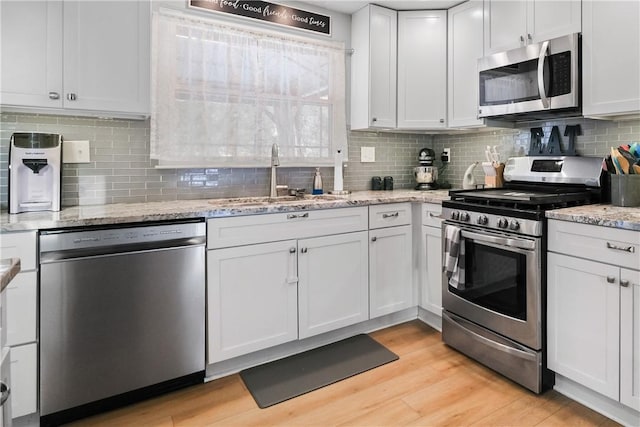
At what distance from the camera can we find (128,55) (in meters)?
2.16

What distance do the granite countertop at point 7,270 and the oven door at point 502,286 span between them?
2111 millimetres

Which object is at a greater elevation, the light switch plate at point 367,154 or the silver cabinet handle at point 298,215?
the light switch plate at point 367,154

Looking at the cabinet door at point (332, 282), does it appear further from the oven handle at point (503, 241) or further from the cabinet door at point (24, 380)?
the cabinet door at point (24, 380)

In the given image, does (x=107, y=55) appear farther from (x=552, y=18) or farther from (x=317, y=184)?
(x=552, y=18)

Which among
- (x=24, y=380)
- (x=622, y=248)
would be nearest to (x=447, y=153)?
(x=622, y=248)

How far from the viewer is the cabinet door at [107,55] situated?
2029 mm

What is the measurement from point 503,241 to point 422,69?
5.46 feet

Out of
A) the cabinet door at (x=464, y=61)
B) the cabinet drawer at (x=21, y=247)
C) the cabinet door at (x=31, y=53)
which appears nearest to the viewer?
the cabinet drawer at (x=21, y=247)

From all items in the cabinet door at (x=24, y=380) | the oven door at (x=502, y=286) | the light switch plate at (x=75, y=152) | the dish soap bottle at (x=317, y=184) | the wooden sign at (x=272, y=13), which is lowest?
the cabinet door at (x=24, y=380)

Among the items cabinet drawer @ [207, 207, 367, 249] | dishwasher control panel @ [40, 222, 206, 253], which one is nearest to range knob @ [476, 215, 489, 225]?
cabinet drawer @ [207, 207, 367, 249]

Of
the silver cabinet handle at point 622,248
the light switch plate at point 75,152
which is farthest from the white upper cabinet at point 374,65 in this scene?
the light switch plate at point 75,152

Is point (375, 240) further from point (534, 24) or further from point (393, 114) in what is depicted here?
point (534, 24)

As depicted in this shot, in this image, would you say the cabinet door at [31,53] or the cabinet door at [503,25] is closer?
the cabinet door at [31,53]

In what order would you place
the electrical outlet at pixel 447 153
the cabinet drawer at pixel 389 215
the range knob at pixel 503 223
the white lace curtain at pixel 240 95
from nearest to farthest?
1. the range knob at pixel 503 223
2. the white lace curtain at pixel 240 95
3. the cabinet drawer at pixel 389 215
4. the electrical outlet at pixel 447 153
